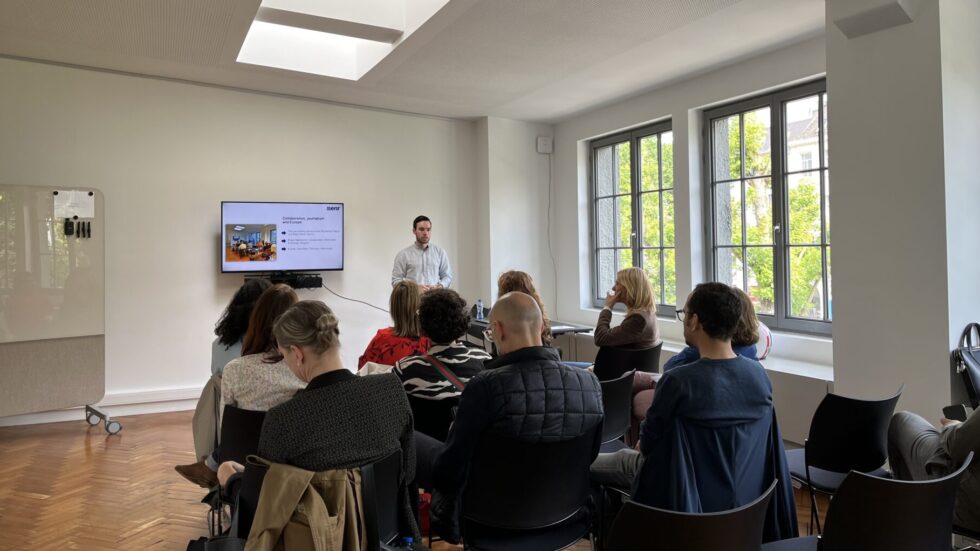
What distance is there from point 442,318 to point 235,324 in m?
0.98

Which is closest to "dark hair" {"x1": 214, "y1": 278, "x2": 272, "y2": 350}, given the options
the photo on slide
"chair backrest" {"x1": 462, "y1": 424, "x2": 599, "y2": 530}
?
"chair backrest" {"x1": 462, "y1": 424, "x2": 599, "y2": 530}

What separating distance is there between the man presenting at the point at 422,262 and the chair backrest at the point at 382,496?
4190 mm

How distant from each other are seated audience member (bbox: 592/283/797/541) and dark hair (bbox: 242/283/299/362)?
1332 millimetres

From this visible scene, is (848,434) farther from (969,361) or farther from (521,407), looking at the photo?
(521,407)

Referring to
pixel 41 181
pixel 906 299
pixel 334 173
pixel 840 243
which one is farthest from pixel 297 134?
pixel 906 299

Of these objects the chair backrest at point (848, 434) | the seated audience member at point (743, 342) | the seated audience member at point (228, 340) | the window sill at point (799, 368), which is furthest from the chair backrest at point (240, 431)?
the window sill at point (799, 368)

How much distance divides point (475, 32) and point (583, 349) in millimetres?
3182

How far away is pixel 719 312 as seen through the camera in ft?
6.30

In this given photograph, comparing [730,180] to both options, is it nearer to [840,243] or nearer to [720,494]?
[840,243]

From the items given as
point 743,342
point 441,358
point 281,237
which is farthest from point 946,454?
point 281,237

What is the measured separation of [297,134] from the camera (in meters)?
6.14

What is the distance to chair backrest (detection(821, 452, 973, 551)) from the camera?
1573 mm

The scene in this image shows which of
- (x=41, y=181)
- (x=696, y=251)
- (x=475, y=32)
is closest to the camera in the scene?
(x=475, y=32)

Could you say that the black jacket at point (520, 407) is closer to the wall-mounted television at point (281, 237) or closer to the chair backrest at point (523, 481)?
the chair backrest at point (523, 481)
